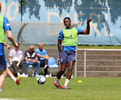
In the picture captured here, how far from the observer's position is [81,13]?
20422 millimetres

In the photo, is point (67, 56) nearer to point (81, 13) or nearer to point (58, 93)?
point (58, 93)

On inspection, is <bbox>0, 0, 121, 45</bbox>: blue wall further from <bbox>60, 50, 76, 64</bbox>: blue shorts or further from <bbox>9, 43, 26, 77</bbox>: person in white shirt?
<bbox>60, 50, 76, 64</bbox>: blue shorts

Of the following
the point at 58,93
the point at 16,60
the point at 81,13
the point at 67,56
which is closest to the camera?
the point at 58,93

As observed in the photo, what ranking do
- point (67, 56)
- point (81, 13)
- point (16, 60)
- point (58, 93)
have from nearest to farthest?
point (58, 93)
point (67, 56)
point (16, 60)
point (81, 13)

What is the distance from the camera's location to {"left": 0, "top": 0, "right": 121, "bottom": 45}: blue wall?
20.3 m

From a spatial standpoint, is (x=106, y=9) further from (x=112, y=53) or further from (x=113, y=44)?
(x=112, y=53)

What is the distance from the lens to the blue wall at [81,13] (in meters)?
20.3

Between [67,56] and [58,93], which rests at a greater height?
[67,56]

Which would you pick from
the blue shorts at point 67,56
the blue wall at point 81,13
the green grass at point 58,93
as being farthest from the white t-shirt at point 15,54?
the blue shorts at point 67,56

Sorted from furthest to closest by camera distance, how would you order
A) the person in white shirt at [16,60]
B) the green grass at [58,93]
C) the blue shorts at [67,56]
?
1. the person in white shirt at [16,60]
2. the blue shorts at [67,56]
3. the green grass at [58,93]

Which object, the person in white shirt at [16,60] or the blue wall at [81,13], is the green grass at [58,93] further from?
Result: the blue wall at [81,13]

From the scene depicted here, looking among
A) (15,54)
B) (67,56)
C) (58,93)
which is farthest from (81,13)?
(58,93)

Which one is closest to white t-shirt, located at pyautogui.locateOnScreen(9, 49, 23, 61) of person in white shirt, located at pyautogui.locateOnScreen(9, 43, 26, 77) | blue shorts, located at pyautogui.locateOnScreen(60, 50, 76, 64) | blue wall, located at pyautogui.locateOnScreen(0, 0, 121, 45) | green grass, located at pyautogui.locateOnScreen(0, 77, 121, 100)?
person in white shirt, located at pyautogui.locateOnScreen(9, 43, 26, 77)

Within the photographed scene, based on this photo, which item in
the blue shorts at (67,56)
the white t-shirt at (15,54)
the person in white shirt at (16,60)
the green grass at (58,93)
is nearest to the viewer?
the green grass at (58,93)
